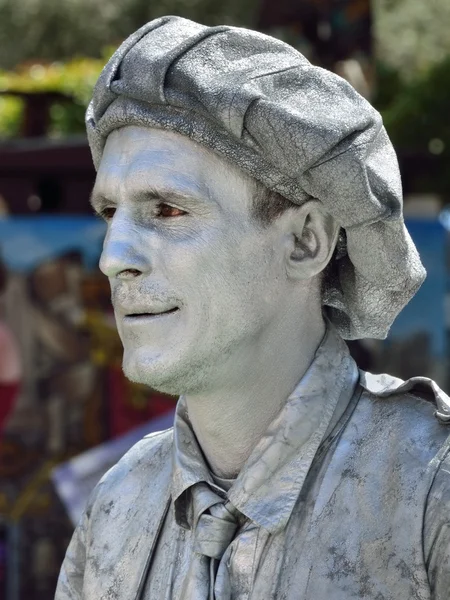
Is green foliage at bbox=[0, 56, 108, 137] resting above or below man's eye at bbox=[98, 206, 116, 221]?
below

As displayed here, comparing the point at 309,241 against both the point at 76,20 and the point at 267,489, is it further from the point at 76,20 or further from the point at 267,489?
the point at 76,20

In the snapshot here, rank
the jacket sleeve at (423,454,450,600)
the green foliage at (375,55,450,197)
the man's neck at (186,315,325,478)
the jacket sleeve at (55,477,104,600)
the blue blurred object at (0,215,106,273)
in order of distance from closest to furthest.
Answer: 1. the jacket sleeve at (423,454,450,600)
2. the man's neck at (186,315,325,478)
3. the jacket sleeve at (55,477,104,600)
4. the green foliage at (375,55,450,197)
5. the blue blurred object at (0,215,106,273)

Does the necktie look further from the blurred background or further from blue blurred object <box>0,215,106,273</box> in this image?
blue blurred object <box>0,215,106,273</box>

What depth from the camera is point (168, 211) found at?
2.34m

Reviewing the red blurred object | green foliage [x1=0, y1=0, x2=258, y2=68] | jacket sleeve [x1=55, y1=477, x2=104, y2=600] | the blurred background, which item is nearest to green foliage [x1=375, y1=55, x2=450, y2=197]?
the blurred background

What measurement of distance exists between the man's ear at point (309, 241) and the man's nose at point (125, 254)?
29 cm

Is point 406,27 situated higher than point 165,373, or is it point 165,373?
point 165,373

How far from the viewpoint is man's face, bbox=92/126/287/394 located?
7.53ft

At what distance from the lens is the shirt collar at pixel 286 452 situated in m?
2.30

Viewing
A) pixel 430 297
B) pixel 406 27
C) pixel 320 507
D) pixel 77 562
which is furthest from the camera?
pixel 406 27

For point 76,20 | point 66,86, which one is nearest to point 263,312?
point 66,86

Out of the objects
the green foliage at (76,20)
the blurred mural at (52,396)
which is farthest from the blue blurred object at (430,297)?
→ the green foliage at (76,20)

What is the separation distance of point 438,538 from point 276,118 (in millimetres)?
793

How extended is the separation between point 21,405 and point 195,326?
22.0 ft
